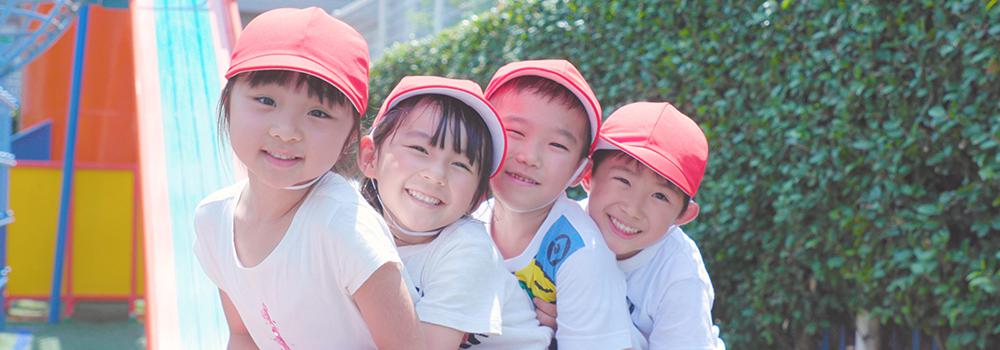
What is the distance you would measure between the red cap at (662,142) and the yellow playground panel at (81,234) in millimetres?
5344

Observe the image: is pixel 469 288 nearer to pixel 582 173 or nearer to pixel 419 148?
pixel 419 148

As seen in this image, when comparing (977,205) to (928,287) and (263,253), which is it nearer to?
(928,287)

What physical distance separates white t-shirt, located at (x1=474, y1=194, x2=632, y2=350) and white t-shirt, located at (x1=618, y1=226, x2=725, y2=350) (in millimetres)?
190

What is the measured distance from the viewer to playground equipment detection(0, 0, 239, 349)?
357cm

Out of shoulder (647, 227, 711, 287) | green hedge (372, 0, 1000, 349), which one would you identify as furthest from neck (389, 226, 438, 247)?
green hedge (372, 0, 1000, 349)

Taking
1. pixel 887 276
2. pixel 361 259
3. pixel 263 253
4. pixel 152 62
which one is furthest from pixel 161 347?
pixel 887 276

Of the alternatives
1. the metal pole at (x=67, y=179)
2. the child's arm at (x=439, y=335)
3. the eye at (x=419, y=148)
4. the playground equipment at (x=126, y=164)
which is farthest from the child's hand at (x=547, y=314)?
the metal pole at (x=67, y=179)

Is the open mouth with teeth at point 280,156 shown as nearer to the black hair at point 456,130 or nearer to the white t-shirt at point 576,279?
the black hair at point 456,130

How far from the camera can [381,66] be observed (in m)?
8.73

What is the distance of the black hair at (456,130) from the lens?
1873 millimetres

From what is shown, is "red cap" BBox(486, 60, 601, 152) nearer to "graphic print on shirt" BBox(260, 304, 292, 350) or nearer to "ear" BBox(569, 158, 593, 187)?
"ear" BBox(569, 158, 593, 187)

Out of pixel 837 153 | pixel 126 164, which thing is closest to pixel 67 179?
pixel 126 164

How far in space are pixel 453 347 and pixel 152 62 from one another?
3748 mm

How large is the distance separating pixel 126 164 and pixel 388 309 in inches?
244
